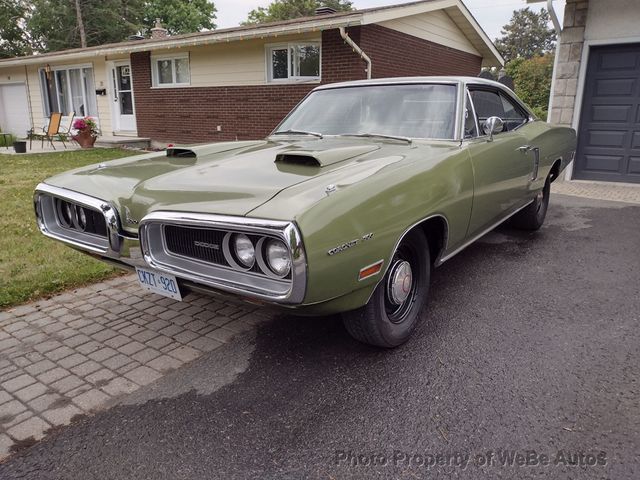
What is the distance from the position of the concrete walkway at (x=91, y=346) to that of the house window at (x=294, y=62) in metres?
8.55

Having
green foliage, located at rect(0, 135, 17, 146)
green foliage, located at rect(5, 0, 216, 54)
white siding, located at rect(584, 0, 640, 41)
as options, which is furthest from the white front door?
green foliage, located at rect(5, 0, 216, 54)

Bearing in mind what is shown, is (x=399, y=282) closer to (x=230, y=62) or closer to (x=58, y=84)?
(x=230, y=62)

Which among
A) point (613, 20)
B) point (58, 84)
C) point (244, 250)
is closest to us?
point (244, 250)

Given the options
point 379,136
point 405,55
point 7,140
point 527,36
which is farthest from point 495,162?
point 527,36

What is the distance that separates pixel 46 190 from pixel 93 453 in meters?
1.87

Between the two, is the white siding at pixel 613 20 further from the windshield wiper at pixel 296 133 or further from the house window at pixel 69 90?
the house window at pixel 69 90

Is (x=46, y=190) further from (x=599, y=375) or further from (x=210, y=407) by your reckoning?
(x=599, y=375)

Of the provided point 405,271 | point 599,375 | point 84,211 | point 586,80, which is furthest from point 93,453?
point 586,80

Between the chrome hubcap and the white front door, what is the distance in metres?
15.0

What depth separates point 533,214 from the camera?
18.3ft

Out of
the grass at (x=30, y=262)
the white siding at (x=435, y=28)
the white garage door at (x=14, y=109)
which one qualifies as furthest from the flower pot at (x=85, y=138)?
the white siding at (x=435, y=28)

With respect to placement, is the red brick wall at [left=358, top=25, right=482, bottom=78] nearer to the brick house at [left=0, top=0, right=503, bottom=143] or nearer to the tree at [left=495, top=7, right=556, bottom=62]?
the brick house at [left=0, top=0, right=503, bottom=143]

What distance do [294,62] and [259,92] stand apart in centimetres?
116

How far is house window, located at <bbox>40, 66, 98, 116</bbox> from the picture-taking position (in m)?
17.5
